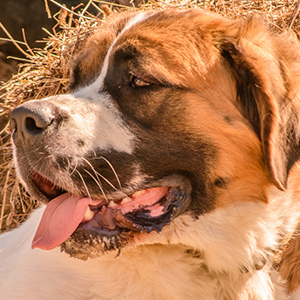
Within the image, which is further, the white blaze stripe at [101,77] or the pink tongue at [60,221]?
the white blaze stripe at [101,77]

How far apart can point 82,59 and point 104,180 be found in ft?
2.78

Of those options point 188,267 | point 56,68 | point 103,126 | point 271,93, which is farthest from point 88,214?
point 56,68

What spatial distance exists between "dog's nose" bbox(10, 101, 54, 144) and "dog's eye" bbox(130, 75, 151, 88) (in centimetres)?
43

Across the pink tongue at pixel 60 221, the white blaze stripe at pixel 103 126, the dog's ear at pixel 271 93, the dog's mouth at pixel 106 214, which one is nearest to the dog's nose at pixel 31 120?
the white blaze stripe at pixel 103 126

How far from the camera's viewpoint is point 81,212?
2.41 meters

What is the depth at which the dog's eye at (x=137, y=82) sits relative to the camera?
244cm

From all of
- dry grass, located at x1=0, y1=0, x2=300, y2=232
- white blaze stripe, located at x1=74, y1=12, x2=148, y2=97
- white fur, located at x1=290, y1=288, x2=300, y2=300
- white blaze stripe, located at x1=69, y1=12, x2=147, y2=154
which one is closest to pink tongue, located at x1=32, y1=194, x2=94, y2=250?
white blaze stripe, located at x1=69, y1=12, x2=147, y2=154

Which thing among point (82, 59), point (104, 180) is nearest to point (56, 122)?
point (104, 180)

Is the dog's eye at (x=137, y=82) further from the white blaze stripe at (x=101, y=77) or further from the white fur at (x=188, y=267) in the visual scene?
the white fur at (x=188, y=267)

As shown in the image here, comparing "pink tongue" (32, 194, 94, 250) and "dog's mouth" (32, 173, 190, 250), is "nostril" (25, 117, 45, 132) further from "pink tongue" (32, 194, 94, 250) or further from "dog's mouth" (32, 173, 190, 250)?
"pink tongue" (32, 194, 94, 250)

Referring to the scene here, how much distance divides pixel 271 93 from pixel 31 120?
1077 mm

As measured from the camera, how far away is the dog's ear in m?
2.33

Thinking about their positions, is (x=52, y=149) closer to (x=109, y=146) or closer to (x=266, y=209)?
(x=109, y=146)

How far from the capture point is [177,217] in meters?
2.47
